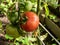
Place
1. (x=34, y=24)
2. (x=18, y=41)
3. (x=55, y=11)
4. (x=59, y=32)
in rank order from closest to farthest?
1. (x=34, y=24)
2. (x=18, y=41)
3. (x=59, y=32)
4. (x=55, y=11)

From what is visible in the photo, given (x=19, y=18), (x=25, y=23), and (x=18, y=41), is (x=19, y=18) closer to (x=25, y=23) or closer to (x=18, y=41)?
(x=25, y=23)

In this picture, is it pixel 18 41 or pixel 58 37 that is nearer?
pixel 18 41

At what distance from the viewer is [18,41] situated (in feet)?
5.00

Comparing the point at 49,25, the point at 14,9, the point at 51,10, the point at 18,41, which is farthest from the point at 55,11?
the point at 14,9

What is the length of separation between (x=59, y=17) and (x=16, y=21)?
1731 millimetres

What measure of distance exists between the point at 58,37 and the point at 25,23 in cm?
145

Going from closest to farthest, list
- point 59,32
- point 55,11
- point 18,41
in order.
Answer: point 18,41 < point 59,32 < point 55,11

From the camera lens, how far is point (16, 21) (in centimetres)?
52

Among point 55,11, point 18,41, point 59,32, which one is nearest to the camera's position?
point 18,41

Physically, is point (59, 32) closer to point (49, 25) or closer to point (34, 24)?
point (49, 25)

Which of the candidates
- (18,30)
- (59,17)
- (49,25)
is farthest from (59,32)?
(18,30)

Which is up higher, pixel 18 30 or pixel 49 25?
pixel 18 30

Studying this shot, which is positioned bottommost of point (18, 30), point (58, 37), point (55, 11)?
point (58, 37)

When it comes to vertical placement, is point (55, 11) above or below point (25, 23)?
below
